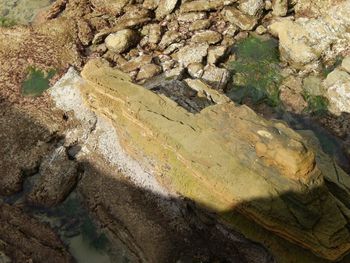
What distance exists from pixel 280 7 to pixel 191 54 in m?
5.56

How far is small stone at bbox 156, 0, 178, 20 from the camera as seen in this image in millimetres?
21945

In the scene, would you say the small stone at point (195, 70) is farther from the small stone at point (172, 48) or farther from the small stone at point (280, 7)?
the small stone at point (280, 7)

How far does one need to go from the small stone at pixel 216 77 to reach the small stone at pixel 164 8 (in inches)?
183

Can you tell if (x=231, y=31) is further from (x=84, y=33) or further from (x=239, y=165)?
(x=239, y=165)

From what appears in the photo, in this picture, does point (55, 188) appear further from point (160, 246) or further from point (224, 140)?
point (224, 140)

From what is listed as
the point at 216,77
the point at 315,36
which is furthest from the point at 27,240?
the point at 315,36

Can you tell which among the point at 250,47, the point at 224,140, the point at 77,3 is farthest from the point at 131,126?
the point at 77,3

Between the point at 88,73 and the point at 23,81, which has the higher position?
the point at 88,73

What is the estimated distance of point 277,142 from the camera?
1152 centimetres

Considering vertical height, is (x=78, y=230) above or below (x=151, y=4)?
below

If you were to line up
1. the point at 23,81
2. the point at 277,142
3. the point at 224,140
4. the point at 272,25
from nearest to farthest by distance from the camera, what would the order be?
1. the point at 277,142
2. the point at 224,140
3. the point at 23,81
4. the point at 272,25

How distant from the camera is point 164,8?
22062mm

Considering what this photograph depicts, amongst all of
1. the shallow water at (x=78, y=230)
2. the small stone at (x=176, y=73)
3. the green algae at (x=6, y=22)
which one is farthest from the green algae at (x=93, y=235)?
the green algae at (x=6, y=22)

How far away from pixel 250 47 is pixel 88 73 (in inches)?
364
